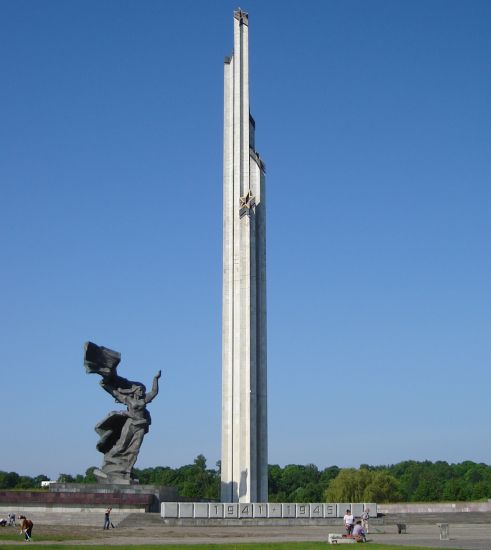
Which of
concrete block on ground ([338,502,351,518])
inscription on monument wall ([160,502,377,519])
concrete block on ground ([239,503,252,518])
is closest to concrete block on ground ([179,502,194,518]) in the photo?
inscription on monument wall ([160,502,377,519])

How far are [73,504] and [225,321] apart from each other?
41.3ft

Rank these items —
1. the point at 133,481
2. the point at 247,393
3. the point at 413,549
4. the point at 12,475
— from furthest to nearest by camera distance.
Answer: the point at 12,475 < the point at 247,393 < the point at 133,481 < the point at 413,549

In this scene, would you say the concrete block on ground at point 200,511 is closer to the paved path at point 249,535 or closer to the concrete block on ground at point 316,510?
the paved path at point 249,535

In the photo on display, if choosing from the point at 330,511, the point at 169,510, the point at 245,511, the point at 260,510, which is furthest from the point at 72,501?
the point at 330,511

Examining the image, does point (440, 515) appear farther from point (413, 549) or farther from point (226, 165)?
point (226, 165)

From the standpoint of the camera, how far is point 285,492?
8238 cm

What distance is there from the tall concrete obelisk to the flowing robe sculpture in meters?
6.25

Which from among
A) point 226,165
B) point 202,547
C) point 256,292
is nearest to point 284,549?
point 202,547

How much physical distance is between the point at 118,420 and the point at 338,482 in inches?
1097

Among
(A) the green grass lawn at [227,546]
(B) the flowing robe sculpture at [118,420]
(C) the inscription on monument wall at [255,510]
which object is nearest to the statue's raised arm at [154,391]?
(B) the flowing robe sculpture at [118,420]

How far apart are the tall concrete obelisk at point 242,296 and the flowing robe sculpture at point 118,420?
6.25m

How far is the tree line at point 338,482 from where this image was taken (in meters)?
54.2

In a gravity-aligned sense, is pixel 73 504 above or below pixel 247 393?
below

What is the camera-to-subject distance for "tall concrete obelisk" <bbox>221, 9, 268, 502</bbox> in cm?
3544
